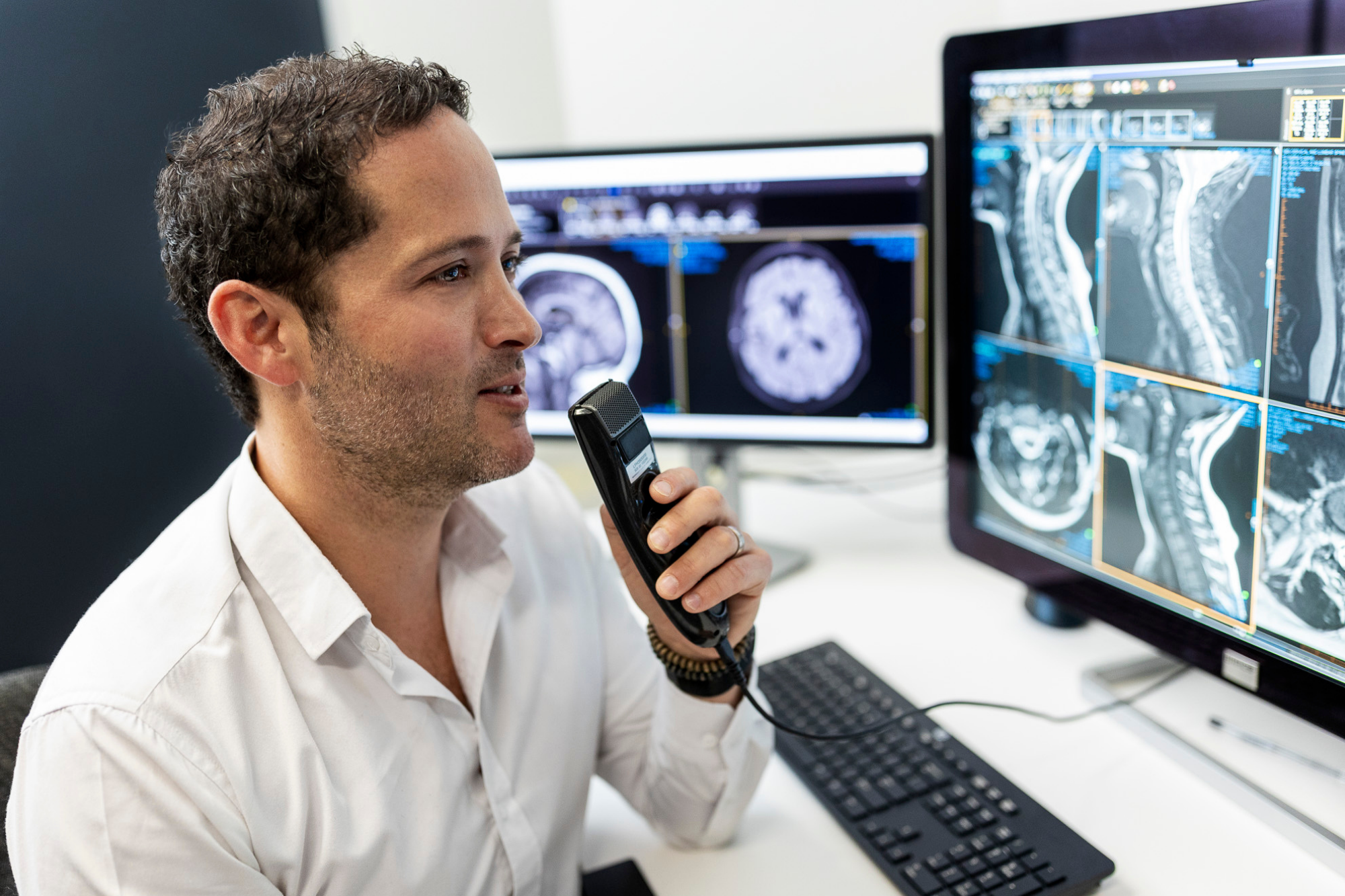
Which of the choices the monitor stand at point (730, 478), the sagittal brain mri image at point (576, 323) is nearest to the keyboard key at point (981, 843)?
the monitor stand at point (730, 478)

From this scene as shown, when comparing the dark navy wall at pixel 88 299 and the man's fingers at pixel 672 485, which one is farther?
the dark navy wall at pixel 88 299

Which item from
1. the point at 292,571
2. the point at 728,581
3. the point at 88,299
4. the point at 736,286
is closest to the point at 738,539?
the point at 728,581

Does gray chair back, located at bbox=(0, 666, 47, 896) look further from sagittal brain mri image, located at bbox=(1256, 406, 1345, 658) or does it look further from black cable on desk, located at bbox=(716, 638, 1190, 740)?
sagittal brain mri image, located at bbox=(1256, 406, 1345, 658)

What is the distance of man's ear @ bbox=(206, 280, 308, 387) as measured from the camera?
873mm

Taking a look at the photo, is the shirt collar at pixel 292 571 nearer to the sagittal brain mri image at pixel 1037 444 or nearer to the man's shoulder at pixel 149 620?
the man's shoulder at pixel 149 620

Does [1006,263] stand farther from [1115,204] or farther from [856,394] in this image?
[856,394]

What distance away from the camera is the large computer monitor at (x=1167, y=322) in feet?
2.59

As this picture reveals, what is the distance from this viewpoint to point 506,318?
0.90 metres

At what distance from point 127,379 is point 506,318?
0.87 metres

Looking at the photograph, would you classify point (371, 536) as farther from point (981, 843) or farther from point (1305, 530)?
point (1305, 530)

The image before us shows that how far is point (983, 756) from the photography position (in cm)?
101

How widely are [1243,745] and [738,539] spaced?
1.76ft

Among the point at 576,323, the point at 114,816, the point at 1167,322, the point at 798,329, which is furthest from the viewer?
the point at 576,323

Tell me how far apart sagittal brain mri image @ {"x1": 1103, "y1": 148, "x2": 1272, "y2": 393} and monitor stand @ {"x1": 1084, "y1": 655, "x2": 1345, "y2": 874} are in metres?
0.30
